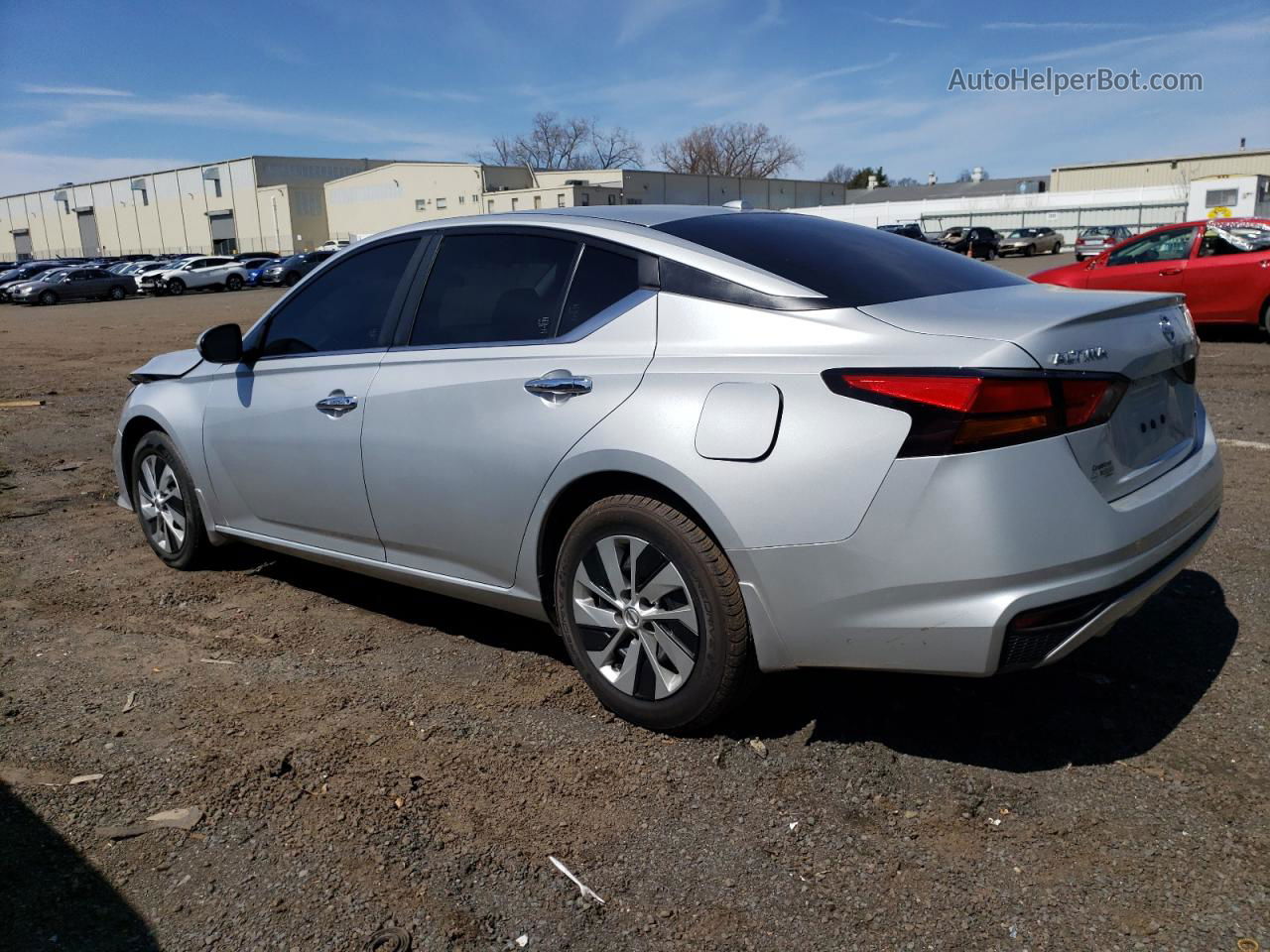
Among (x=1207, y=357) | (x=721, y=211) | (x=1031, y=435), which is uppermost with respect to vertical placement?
(x=721, y=211)

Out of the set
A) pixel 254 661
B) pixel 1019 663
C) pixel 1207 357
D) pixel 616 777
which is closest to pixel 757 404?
pixel 1019 663

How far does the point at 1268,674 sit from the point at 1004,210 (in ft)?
211

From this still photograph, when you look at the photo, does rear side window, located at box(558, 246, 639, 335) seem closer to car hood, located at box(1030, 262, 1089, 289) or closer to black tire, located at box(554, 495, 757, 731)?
black tire, located at box(554, 495, 757, 731)

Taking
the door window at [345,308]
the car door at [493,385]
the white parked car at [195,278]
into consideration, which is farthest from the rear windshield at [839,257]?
the white parked car at [195,278]

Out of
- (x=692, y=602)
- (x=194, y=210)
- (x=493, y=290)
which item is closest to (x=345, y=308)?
(x=493, y=290)

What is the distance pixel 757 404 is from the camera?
9.37ft

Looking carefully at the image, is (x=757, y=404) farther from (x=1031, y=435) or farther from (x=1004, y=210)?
(x=1004, y=210)

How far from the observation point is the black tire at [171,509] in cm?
496

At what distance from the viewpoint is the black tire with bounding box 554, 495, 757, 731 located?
2.98 m

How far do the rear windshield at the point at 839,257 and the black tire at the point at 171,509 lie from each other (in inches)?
112

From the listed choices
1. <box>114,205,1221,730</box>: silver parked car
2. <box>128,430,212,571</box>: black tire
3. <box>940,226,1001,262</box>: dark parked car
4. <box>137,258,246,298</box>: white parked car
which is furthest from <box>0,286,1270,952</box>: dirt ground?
<box>940,226,1001,262</box>: dark parked car

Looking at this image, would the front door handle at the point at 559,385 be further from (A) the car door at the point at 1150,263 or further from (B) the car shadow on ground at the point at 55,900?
(A) the car door at the point at 1150,263

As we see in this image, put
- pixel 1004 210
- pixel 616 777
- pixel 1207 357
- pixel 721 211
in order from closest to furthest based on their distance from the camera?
pixel 616 777
pixel 721 211
pixel 1207 357
pixel 1004 210

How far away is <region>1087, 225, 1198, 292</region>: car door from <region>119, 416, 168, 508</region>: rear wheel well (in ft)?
37.6
